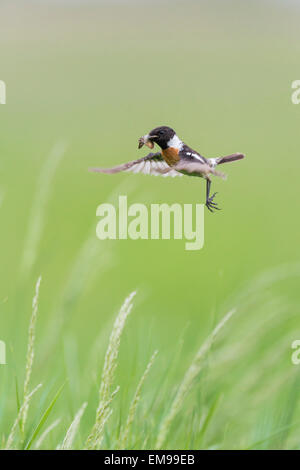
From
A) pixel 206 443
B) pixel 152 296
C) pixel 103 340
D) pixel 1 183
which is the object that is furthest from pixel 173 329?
pixel 1 183

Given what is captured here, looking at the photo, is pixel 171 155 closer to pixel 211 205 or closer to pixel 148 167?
pixel 148 167

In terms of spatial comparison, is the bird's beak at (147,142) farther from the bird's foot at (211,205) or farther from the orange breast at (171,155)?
the bird's foot at (211,205)

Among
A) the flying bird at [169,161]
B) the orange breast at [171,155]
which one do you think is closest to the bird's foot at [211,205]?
the flying bird at [169,161]

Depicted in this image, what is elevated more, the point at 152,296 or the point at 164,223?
the point at 164,223

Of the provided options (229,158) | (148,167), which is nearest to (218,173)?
(229,158)

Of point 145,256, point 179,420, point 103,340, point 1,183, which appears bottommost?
point 179,420

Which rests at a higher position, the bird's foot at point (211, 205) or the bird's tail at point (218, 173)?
the bird's tail at point (218, 173)

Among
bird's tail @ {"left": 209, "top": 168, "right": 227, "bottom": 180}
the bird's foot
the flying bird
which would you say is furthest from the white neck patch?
the bird's foot
